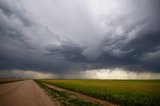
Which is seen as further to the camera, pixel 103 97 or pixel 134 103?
pixel 103 97

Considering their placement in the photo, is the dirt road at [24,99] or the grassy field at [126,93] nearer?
the dirt road at [24,99]

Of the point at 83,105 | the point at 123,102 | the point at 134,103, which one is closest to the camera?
the point at 83,105

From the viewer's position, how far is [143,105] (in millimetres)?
17812

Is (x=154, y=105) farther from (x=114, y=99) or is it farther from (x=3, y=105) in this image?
(x=3, y=105)

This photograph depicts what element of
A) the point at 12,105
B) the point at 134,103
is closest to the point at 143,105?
the point at 134,103

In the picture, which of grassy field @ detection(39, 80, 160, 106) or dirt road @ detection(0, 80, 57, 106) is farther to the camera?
grassy field @ detection(39, 80, 160, 106)

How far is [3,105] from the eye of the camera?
1507 cm

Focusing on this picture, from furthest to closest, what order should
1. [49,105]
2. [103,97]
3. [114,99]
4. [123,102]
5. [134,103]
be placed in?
[103,97] → [114,99] → [123,102] → [134,103] → [49,105]

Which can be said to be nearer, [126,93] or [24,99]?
[24,99]

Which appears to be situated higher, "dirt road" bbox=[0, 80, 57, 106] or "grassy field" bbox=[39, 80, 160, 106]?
"grassy field" bbox=[39, 80, 160, 106]

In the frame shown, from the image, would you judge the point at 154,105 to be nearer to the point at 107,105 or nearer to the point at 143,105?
the point at 143,105

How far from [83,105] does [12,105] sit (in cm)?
768

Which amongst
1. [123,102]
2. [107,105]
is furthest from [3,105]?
[123,102]

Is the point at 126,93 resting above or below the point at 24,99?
above
